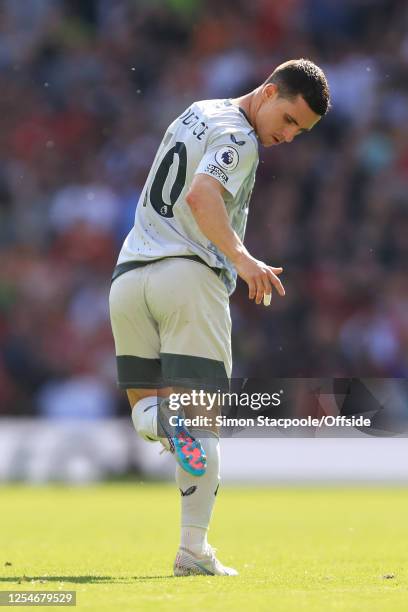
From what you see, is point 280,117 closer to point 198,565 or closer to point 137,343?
point 137,343

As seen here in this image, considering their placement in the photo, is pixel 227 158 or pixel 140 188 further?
pixel 140 188

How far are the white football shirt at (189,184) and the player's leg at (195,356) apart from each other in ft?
0.28

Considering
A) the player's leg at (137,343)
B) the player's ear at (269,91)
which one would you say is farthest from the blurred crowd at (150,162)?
the player's ear at (269,91)

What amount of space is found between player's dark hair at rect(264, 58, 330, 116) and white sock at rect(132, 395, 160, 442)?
1.37 meters

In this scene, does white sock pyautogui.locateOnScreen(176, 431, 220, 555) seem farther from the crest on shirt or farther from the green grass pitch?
the crest on shirt

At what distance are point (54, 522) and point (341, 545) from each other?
98.7 inches

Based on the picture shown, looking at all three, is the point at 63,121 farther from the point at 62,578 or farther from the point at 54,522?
the point at 62,578

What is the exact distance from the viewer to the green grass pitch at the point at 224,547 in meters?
4.05

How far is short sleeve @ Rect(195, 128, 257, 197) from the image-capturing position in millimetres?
4719

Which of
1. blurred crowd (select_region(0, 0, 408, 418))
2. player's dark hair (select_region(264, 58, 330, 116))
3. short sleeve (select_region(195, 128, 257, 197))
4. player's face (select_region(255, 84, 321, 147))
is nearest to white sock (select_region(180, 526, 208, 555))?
short sleeve (select_region(195, 128, 257, 197))

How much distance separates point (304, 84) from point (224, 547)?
2.76 meters

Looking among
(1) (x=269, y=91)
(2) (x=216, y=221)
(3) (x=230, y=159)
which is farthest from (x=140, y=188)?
(2) (x=216, y=221)

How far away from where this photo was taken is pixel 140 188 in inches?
561

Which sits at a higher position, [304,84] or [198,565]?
[304,84]
